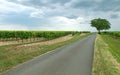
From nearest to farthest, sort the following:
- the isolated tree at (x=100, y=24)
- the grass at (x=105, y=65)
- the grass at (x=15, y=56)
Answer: the grass at (x=105, y=65), the grass at (x=15, y=56), the isolated tree at (x=100, y=24)

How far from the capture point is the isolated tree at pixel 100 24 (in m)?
170

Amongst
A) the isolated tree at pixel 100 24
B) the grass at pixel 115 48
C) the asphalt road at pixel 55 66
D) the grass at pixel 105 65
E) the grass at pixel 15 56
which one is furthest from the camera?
the isolated tree at pixel 100 24

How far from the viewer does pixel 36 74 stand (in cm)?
1033

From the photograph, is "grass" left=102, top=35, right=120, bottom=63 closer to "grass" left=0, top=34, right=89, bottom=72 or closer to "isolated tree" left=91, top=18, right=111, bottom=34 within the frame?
"grass" left=0, top=34, right=89, bottom=72

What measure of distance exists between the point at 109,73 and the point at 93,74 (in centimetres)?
137

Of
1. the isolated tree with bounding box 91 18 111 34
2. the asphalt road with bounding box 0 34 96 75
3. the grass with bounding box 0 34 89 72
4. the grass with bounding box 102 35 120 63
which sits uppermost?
A: the isolated tree with bounding box 91 18 111 34

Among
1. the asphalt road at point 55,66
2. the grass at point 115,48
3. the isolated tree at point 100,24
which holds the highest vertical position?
the isolated tree at point 100,24

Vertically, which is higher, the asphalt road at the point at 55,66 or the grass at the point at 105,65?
the asphalt road at the point at 55,66

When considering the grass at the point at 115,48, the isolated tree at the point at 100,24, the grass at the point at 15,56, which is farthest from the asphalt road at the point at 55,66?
the isolated tree at the point at 100,24

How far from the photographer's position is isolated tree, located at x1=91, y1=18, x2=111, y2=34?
170500 mm

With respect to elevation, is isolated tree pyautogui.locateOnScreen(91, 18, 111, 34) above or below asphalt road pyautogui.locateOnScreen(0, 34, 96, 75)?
above

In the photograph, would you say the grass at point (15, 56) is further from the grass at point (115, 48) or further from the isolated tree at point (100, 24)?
the isolated tree at point (100, 24)

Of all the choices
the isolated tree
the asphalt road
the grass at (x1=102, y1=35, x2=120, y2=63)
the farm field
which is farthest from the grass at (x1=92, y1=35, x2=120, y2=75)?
the isolated tree

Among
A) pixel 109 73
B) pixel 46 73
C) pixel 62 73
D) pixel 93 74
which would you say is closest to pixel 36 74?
pixel 46 73
